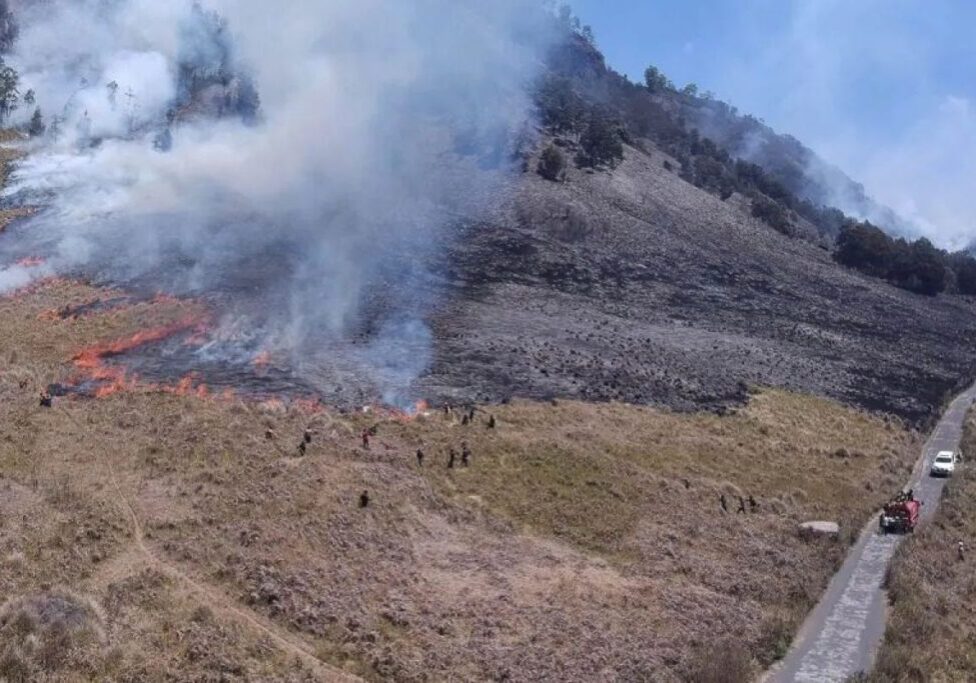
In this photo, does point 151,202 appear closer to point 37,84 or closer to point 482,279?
point 482,279

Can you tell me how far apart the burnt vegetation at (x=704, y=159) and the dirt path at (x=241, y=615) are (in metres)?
72.5

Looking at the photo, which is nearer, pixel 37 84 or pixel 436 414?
pixel 436 414

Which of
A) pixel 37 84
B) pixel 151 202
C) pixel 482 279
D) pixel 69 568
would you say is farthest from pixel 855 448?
pixel 37 84

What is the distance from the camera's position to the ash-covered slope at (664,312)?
1984 inches

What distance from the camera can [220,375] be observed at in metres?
40.2

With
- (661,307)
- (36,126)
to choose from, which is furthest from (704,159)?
(36,126)

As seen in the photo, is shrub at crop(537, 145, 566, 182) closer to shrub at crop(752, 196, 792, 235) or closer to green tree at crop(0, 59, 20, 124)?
shrub at crop(752, 196, 792, 235)

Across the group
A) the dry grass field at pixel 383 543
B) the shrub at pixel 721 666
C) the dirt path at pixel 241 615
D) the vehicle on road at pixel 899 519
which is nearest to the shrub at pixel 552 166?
the dry grass field at pixel 383 543

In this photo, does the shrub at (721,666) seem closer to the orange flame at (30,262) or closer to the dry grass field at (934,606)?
the dry grass field at (934,606)

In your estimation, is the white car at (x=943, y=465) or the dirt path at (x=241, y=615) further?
the white car at (x=943, y=465)

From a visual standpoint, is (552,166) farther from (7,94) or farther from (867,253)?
(7,94)

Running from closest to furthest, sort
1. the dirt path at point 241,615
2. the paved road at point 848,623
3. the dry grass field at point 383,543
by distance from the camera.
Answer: the dirt path at point 241,615 < the dry grass field at point 383,543 < the paved road at point 848,623

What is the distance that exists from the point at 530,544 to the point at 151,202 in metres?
53.5

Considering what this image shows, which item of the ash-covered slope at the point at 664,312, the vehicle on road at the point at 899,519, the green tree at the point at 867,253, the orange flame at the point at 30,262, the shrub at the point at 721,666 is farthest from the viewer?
the green tree at the point at 867,253
